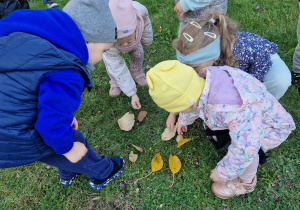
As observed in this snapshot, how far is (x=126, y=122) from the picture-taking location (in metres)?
2.32

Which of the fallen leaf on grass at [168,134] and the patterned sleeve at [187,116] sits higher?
the patterned sleeve at [187,116]

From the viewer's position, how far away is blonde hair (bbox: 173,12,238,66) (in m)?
1.72

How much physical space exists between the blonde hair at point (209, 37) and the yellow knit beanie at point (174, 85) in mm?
410

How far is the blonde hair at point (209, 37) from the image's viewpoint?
172 centimetres

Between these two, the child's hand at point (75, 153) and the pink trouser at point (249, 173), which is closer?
the child's hand at point (75, 153)

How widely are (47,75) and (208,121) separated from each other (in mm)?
1035

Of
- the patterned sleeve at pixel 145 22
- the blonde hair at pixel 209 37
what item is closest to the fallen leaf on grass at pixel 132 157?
the blonde hair at pixel 209 37

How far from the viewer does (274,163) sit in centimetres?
201

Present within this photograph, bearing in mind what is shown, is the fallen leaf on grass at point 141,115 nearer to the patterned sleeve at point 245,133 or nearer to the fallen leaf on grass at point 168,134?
the fallen leaf on grass at point 168,134

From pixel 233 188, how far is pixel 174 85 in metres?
1.01

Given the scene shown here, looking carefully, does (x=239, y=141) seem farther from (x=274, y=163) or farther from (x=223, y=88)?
(x=274, y=163)

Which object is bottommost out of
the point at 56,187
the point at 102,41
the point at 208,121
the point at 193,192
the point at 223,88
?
the point at 56,187

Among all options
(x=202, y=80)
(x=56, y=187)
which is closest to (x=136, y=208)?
(x=56, y=187)

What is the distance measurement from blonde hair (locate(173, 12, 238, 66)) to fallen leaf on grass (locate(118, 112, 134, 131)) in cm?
87
